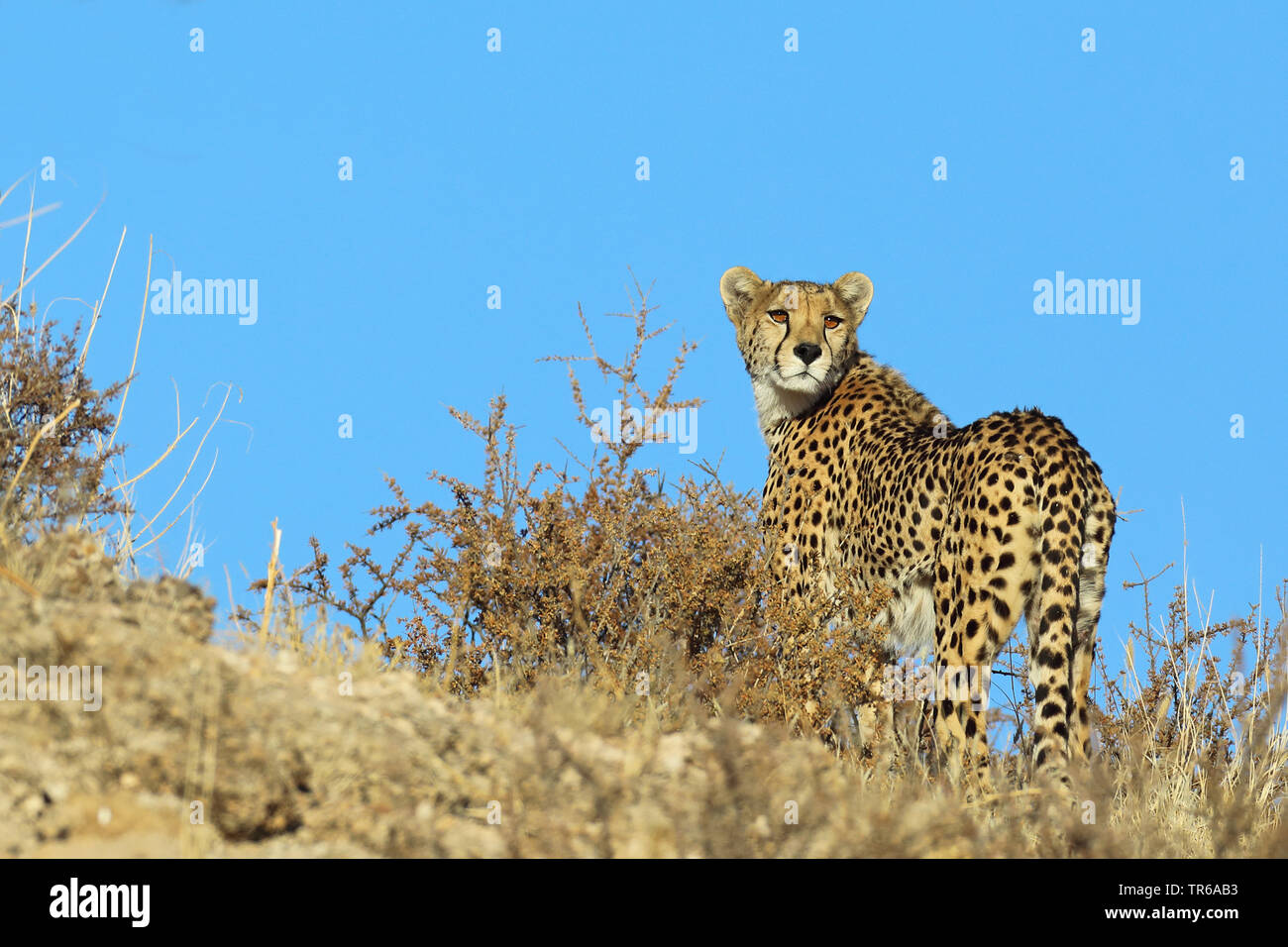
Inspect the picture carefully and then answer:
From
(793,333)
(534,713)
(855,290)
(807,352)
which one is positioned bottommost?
(534,713)

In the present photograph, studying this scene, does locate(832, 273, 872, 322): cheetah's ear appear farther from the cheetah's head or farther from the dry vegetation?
the dry vegetation

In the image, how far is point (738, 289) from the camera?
8.00 m

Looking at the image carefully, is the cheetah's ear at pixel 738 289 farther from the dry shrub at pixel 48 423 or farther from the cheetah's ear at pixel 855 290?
the dry shrub at pixel 48 423

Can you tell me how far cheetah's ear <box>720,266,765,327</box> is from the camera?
7.95 m

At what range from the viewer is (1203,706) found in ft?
25.2

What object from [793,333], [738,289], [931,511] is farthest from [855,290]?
[931,511]

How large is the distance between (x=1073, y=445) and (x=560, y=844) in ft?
12.1

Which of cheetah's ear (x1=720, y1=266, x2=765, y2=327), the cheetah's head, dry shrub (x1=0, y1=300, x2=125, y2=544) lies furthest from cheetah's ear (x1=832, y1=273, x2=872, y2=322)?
dry shrub (x1=0, y1=300, x2=125, y2=544)

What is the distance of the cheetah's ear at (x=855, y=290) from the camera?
7.88m

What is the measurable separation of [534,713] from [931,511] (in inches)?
113

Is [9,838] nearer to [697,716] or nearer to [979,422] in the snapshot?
[697,716]
